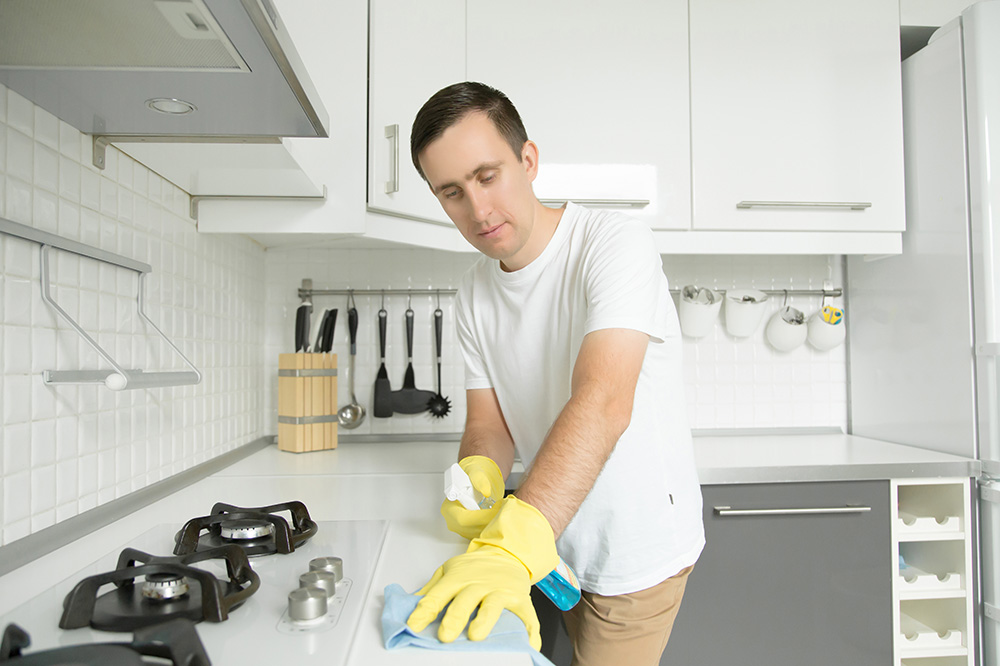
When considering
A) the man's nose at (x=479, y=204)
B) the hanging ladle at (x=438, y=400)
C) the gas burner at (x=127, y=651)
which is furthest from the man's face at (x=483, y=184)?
the hanging ladle at (x=438, y=400)

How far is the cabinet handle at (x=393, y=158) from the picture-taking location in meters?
1.48

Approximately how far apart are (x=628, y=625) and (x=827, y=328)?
135 centimetres

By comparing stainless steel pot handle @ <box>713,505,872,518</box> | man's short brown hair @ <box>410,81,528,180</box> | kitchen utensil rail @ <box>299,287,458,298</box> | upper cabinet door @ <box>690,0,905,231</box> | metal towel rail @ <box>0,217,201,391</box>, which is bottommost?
stainless steel pot handle @ <box>713,505,872,518</box>

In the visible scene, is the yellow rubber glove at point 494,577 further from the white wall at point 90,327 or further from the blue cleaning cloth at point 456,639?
the white wall at point 90,327

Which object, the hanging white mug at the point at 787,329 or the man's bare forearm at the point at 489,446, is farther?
the hanging white mug at the point at 787,329

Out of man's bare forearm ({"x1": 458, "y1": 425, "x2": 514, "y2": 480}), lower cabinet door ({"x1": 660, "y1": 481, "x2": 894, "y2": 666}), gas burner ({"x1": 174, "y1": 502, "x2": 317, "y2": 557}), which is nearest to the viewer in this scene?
gas burner ({"x1": 174, "y1": 502, "x2": 317, "y2": 557})

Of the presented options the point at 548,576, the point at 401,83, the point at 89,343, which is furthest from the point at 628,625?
the point at 401,83

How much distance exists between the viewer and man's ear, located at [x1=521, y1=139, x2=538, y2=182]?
3.69 feet

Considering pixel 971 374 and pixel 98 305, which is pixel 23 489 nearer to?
pixel 98 305

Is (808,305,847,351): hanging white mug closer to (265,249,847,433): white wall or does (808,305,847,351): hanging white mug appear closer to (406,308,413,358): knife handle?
(265,249,847,433): white wall

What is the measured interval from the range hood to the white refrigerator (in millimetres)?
1587

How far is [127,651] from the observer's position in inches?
18.2

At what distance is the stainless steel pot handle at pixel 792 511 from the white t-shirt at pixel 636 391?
296 mm

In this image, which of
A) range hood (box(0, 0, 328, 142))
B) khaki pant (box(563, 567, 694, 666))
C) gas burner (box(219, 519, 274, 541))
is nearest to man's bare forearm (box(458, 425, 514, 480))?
khaki pant (box(563, 567, 694, 666))
